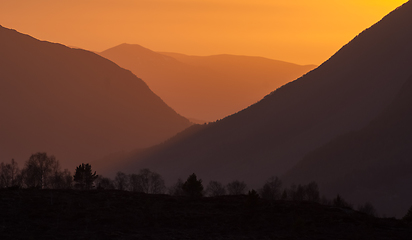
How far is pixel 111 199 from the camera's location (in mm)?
78125

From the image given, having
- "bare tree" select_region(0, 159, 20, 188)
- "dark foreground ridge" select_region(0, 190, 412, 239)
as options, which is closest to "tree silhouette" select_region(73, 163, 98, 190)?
"dark foreground ridge" select_region(0, 190, 412, 239)

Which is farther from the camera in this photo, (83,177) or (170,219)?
(83,177)

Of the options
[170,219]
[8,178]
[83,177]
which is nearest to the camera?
[170,219]

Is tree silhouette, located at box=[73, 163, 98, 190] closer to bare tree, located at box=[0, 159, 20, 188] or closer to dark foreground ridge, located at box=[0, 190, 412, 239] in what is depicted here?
dark foreground ridge, located at box=[0, 190, 412, 239]

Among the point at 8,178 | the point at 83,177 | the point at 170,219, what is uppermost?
the point at 8,178

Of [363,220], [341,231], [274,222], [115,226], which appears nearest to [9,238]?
[115,226]

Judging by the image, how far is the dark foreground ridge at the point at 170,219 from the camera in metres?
61.6

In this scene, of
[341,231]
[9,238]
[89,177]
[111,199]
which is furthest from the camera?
[89,177]

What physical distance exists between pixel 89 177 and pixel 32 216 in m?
36.1

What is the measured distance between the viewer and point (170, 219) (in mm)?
68125

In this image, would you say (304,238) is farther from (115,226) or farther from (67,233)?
(67,233)

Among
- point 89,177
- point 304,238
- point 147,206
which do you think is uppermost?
point 89,177

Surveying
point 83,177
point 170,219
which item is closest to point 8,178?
point 83,177

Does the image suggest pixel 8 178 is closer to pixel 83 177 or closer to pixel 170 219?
pixel 83 177
